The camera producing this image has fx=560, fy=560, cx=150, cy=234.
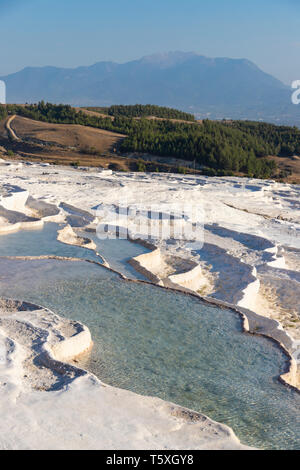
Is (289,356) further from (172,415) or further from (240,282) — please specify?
(240,282)

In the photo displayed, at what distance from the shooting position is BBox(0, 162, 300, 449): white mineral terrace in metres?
4.23

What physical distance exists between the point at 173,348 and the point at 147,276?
3.13 metres

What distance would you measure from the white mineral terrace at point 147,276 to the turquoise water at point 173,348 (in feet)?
1.18

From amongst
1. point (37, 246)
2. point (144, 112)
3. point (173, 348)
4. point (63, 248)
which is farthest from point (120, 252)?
point (144, 112)

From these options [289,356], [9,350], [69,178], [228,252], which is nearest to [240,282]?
[228,252]

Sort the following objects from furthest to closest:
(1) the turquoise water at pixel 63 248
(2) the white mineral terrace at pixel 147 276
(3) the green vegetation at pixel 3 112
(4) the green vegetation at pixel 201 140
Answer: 1. (3) the green vegetation at pixel 3 112
2. (4) the green vegetation at pixel 201 140
3. (1) the turquoise water at pixel 63 248
4. (2) the white mineral terrace at pixel 147 276

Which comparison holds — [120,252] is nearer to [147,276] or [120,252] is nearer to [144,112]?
[147,276]

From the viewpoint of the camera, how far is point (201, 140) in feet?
109

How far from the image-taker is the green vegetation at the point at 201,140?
105 feet

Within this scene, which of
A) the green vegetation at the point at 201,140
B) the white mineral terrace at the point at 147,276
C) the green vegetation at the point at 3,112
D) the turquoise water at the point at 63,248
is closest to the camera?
the white mineral terrace at the point at 147,276

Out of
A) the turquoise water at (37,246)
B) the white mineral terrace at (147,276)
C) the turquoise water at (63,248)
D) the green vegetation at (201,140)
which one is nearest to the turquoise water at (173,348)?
the white mineral terrace at (147,276)

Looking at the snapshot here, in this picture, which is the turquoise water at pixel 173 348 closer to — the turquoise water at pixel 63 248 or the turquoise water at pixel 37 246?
the turquoise water at pixel 63 248

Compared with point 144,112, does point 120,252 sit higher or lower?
lower

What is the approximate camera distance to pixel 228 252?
11742 mm
